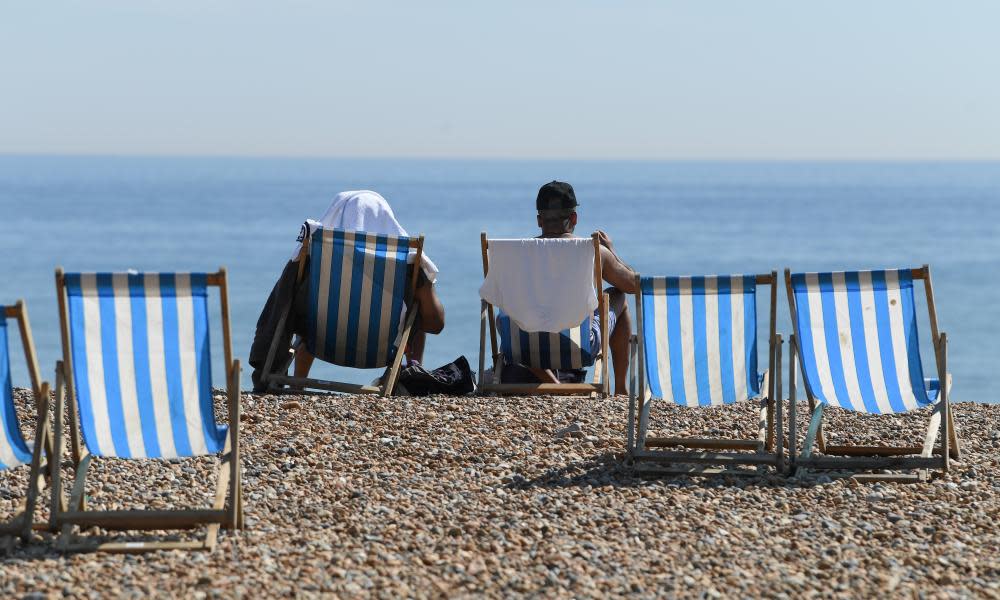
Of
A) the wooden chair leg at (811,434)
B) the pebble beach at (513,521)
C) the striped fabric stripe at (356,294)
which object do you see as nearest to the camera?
the pebble beach at (513,521)

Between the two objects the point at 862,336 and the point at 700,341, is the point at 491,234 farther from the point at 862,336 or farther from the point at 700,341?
the point at 862,336

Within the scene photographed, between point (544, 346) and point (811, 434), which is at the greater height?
point (544, 346)

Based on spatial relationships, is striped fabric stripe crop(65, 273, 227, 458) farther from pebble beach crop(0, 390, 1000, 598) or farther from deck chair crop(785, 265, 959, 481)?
deck chair crop(785, 265, 959, 481)

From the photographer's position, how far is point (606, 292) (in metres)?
6.69

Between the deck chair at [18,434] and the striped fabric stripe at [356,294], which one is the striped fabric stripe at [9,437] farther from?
the striped fabric stripe at [356,294]

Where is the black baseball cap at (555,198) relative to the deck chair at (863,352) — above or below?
above

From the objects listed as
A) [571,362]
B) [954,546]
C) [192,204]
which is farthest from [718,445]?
[192,204]

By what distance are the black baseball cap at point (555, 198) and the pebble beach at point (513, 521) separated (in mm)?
1187

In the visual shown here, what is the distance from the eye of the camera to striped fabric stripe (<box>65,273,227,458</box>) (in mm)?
3830

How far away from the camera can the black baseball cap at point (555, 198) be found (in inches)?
247

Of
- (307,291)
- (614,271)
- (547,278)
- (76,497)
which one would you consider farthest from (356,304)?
(76,497)

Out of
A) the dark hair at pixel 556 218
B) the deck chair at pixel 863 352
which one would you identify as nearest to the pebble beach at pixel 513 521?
the deck chair at pixel 863 352

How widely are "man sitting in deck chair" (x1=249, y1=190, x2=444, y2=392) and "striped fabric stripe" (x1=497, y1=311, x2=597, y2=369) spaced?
373 mm

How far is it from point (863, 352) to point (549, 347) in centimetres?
203
